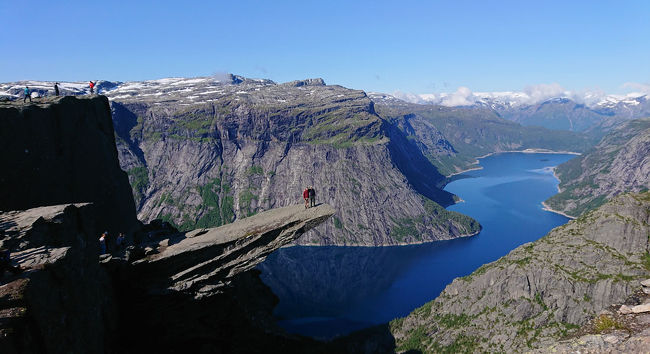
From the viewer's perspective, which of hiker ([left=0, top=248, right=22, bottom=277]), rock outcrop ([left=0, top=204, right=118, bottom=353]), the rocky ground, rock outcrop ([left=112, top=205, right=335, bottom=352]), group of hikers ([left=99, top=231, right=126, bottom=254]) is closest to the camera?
the rocky ground

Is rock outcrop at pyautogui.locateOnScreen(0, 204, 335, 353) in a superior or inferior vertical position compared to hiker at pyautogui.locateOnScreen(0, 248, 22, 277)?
inferior

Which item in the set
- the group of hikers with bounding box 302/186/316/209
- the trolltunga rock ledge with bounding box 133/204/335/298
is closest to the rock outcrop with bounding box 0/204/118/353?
the trolltunga rock ledge with bounding box 133/204/335/298

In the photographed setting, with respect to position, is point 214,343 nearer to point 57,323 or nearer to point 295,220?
point 295,220

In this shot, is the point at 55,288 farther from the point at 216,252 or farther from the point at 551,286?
the point at 551,286

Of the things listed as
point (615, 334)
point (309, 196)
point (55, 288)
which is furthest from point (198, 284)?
point (615, 334)

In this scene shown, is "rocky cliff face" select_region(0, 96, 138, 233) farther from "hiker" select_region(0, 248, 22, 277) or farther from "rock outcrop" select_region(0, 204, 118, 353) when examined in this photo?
"hiker" select_region(0, 248, 22, 277)

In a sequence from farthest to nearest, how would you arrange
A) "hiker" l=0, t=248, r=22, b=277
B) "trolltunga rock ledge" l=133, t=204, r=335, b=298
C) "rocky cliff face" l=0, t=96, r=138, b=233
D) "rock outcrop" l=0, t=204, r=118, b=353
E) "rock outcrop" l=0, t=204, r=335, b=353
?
1. "rocky cliff face" l=0, t=96, r=138, b=233
2. "trolltunga rock ledge" l=133, t=204, r=335, b=298
3. "hiker" l=0, t=248, r=22, b=277
4. "rock outcrop" l=0, t=204, r=335, b=353
5. "rock outcrop" l=0, t=204, r=118, b=353

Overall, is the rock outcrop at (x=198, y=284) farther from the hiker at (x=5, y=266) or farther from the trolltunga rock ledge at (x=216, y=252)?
the hiker at (x=5, y=266)

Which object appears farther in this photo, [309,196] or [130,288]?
[309,196]
